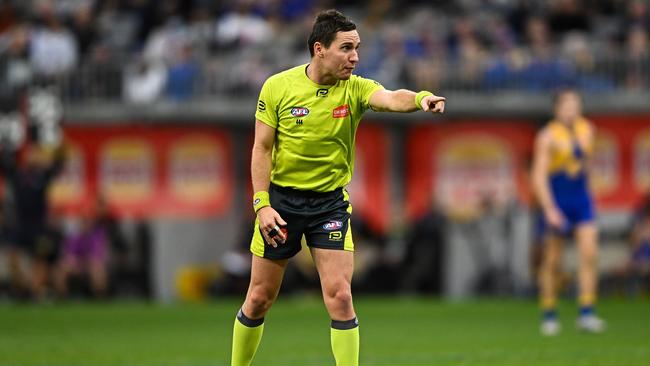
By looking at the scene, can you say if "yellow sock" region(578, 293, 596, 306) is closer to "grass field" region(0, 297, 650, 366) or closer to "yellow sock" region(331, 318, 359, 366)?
"grass field" region(0, 297, 650, 366)

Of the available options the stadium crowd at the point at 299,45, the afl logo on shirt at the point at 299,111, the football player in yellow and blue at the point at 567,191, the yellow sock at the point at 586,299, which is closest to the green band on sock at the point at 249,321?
the afl logo on shirt at the point at 299,111

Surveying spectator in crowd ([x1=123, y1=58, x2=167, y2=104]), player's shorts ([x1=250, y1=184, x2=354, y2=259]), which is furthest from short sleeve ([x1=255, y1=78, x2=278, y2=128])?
spectator in crowd ([x1=123, y1=58, x2=167, y2=104])

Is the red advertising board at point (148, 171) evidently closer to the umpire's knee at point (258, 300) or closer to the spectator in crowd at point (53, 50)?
the spectator in crowd at point (53, 50)

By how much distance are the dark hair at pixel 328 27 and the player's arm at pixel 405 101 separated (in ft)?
1.59

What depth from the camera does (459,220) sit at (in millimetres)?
26797

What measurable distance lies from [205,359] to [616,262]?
13605mm

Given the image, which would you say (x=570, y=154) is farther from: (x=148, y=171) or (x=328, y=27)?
(x=148, y=171)

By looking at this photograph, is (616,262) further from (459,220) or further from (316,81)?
(316,81)

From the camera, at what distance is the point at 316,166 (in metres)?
9.70

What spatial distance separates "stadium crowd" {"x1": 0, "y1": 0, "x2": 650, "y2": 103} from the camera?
84.3 feet

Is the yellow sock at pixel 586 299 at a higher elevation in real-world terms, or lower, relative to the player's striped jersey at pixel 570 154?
lower

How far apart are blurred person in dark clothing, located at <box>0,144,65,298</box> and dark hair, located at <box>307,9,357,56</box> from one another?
16746 millimetres

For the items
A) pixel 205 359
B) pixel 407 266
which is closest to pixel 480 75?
pixel 407 266

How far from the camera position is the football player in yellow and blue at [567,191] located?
16.3 metres
